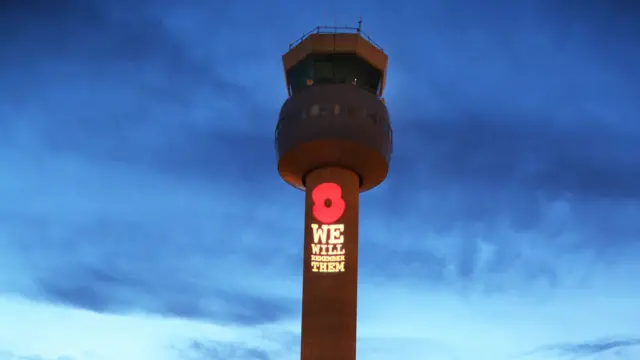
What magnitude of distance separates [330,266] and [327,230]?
248 centimetres

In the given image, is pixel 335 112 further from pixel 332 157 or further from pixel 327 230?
pixel 327 230

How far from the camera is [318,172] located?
47.6 meters

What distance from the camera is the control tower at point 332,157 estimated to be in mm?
43656

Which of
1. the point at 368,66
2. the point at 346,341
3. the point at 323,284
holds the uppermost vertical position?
the point at 368,66

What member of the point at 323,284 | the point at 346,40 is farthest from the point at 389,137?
the point at 323,284

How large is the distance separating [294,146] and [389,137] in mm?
7144

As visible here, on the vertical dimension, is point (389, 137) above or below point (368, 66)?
below

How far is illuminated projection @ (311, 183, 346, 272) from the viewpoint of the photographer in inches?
1768

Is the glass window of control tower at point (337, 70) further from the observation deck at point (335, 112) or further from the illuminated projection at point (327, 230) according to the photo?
the illuminated projection at point (327, 230)

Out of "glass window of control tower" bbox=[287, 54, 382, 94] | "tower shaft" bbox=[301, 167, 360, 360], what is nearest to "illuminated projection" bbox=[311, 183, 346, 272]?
"tower shaft" bbox=[301, 167, 360, 360]

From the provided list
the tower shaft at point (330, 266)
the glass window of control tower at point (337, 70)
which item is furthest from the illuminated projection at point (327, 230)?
the glass window of control tower at point (337, 70)

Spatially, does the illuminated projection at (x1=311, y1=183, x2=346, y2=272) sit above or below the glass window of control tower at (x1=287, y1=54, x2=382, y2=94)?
below

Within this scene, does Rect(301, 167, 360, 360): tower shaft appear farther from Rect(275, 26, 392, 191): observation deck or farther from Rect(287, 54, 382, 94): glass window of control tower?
Rect(287, 54, 382, 94): glass window of control tower

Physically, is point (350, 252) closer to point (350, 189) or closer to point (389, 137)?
point (350, 189)
